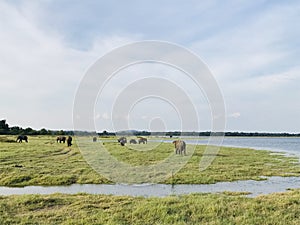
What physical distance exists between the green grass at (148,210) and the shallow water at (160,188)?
2.17m

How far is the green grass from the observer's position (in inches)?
339

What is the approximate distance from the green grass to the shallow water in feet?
7.11

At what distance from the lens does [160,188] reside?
14.5m

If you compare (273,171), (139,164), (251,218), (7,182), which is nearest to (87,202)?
(251,218)

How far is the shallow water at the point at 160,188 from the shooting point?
13586mm

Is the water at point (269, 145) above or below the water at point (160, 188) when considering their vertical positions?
above

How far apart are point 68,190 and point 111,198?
369cm

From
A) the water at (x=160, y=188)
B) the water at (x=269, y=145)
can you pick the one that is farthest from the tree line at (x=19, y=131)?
the water at (x=160, y=188)

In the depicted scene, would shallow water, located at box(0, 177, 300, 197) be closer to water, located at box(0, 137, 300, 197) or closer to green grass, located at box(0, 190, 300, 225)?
water, located at box(0, 137, 300, 197)

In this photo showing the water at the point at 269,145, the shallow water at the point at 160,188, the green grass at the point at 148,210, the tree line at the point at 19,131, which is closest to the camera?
the green grass at the point at 148,210

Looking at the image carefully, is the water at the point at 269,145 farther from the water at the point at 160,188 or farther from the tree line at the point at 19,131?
the tree line at the point at 19,131

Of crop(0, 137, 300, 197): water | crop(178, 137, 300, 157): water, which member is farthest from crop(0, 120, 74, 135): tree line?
crop(0, 137, 300, 197): water

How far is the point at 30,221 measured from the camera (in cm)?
859

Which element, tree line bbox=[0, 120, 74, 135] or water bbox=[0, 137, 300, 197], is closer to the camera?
water bbox=[0, 137, 300, 197]
